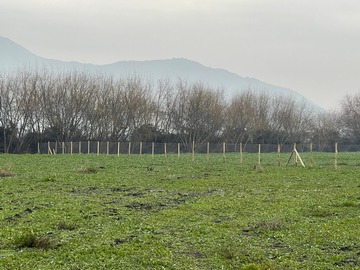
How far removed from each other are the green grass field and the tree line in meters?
55.4

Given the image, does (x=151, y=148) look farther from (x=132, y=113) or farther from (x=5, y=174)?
(x=5, y=174)

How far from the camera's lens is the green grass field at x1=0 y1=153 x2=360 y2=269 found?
10.2 m

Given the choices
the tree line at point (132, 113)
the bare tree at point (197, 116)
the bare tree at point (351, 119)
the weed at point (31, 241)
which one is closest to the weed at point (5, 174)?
the weed at point (31, 241)

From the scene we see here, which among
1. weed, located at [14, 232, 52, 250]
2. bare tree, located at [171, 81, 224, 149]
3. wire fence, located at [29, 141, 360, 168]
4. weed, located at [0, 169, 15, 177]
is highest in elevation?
bare tree, located at [171, 81, 224, 149]

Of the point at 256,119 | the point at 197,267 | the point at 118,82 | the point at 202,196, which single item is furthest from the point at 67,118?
the point at 197,267

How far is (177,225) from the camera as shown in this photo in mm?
14078

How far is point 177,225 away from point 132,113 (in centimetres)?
7142

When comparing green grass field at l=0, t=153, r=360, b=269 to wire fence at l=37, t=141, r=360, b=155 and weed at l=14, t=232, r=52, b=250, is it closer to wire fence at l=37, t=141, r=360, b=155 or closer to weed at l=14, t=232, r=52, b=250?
weed at l=14, t=232, r=52, b=250

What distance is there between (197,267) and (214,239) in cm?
246

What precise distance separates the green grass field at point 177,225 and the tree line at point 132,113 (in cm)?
5536

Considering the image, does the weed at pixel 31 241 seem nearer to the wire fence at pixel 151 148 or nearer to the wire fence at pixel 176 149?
the wire fence at pixel 151 148

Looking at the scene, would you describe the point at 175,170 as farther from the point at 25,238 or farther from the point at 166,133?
the point at 166,133

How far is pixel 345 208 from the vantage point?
16906 millimetres

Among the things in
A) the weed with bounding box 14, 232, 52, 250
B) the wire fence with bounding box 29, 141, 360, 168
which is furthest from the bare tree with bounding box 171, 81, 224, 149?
the weed with bounding box 14, 232, 52, 250
